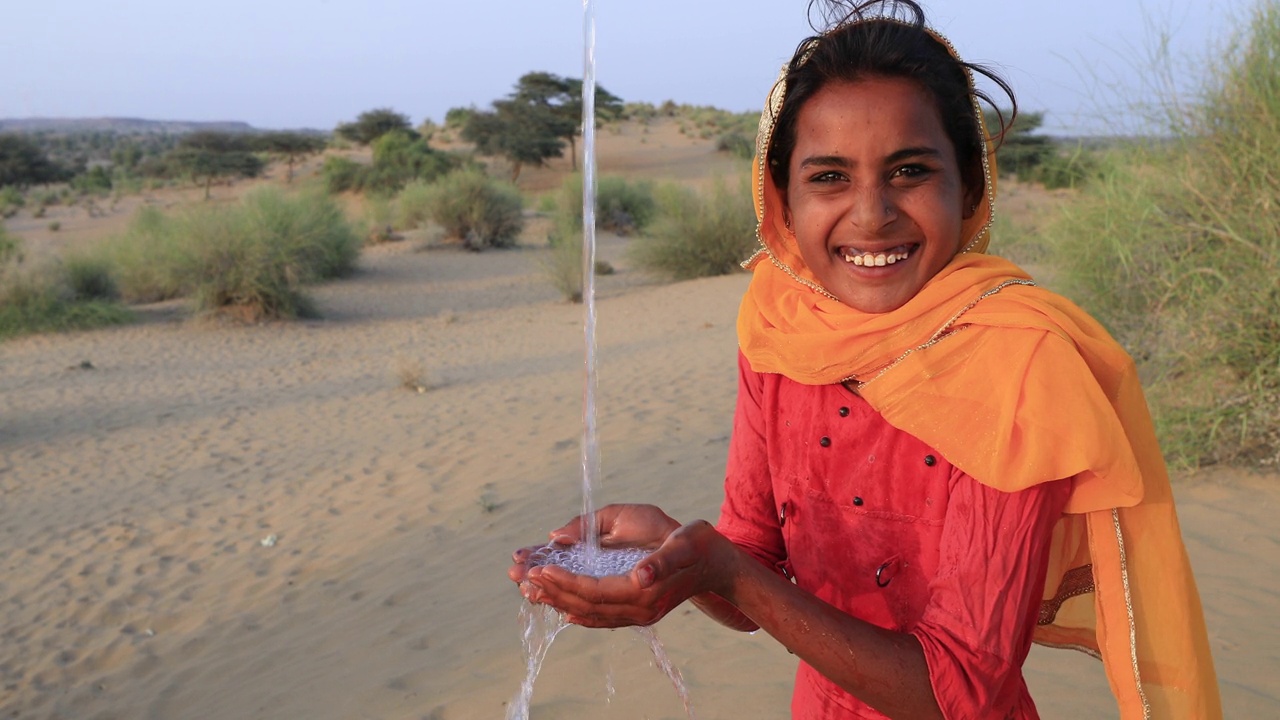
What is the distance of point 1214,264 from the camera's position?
5691 millimetres

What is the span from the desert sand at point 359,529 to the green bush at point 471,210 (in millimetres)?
9419

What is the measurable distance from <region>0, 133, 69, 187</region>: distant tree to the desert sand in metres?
27.9

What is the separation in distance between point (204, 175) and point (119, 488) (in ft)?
102

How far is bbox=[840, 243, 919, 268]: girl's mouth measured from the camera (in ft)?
4.57

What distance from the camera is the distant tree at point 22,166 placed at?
34719 millimetres

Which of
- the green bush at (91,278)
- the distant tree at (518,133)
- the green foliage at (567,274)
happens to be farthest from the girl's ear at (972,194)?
the distant tree at (518,133)

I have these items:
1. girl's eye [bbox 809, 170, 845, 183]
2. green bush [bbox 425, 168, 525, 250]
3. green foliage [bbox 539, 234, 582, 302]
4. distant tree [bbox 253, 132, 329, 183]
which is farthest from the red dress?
distant tree [bbox 253, 132, 329, 183]

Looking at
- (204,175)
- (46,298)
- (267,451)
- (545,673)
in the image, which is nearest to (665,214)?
(46,298)

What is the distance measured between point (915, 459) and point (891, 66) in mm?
550

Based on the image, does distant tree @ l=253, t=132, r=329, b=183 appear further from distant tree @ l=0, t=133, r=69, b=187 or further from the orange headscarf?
the orange headscarf

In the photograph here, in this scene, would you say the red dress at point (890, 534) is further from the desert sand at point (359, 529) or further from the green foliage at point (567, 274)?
the green foliage at point (567, 274)

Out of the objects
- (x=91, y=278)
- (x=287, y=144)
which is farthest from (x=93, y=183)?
(x=91, y=278)

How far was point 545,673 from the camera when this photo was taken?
3.84 m

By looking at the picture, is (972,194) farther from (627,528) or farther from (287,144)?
(287,144)
